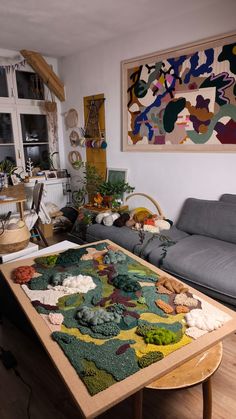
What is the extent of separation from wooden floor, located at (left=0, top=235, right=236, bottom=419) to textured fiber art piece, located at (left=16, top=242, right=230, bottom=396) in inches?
17.5

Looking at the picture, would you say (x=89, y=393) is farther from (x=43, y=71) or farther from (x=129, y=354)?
(x=43, y=71)

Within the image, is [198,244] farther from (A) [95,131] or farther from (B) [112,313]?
(A) [95,131]

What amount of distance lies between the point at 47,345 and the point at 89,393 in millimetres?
275

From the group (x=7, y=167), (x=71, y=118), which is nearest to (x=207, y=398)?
(x=7, y=167)

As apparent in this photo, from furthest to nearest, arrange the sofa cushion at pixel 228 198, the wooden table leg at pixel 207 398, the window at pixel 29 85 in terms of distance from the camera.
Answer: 1. the window at pixel 29 85
2. the sofa cushion at pixel 228 198
3. the wooden table leg at pixel 207 398

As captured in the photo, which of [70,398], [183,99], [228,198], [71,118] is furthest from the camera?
[71,118]

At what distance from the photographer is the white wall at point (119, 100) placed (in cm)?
248

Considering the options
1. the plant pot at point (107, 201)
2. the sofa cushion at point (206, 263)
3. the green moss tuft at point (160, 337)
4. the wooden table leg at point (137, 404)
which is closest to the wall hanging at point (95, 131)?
the plant pot at point (107, 201)

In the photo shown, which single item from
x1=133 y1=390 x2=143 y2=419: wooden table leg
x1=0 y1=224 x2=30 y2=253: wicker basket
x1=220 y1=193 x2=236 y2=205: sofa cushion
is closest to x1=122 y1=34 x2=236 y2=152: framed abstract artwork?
x1=220 y1=193 x2=236 y2=205: sofa cushion

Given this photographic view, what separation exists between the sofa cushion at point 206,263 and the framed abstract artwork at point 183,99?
0.88 m

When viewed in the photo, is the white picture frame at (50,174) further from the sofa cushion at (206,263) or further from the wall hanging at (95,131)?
the sofa cushion at (206,263)

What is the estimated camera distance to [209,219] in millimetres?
2527

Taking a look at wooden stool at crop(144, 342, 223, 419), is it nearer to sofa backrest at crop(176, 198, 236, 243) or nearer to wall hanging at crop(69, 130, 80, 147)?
sofa backrest at crop(176, 198, 236, 243)

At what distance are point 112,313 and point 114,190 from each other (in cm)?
226
